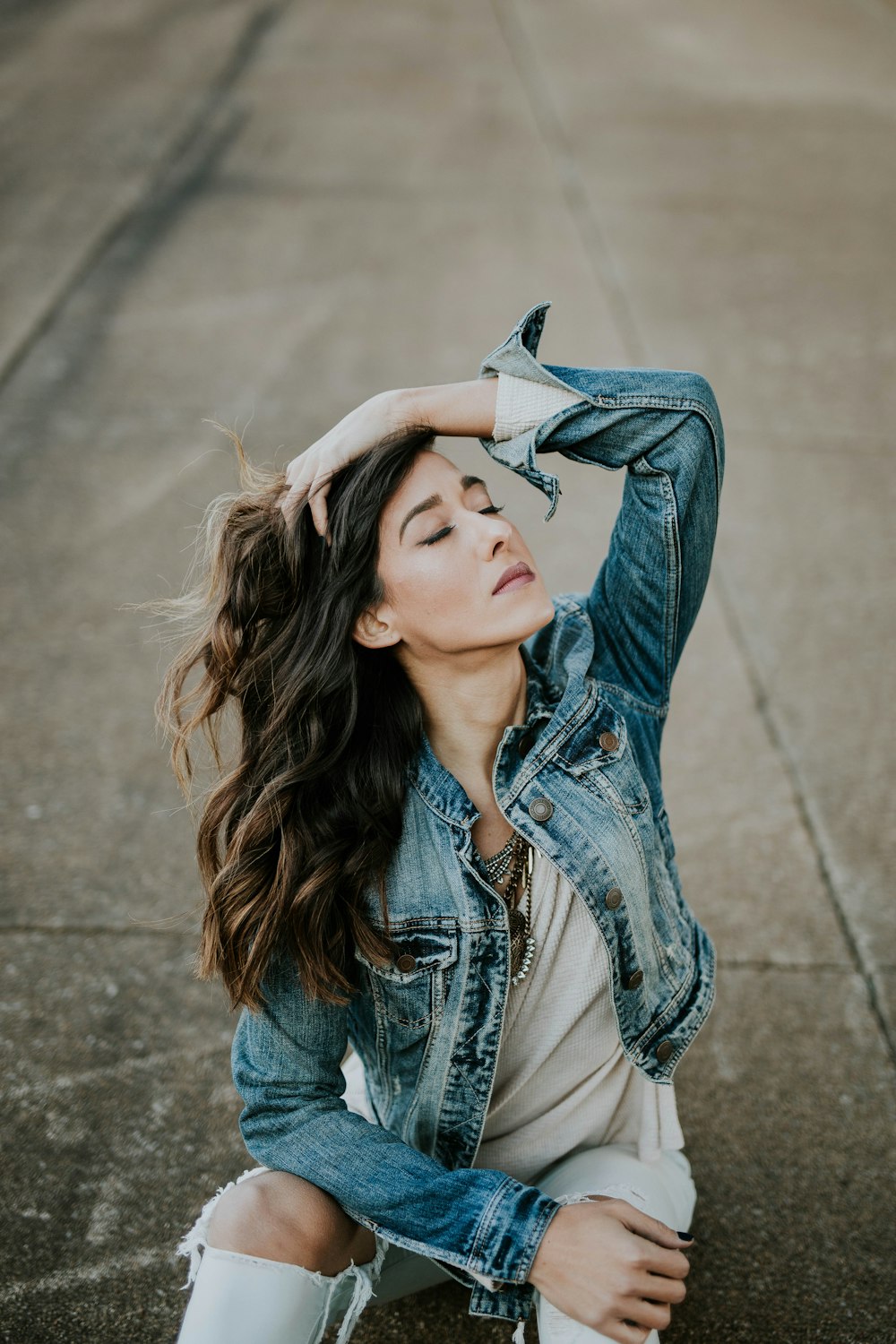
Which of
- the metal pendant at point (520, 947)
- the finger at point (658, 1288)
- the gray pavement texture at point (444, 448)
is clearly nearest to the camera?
the finger at point (658, 1288)

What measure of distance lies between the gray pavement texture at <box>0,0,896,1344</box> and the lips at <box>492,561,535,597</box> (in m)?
1.50

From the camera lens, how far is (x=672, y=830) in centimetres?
369

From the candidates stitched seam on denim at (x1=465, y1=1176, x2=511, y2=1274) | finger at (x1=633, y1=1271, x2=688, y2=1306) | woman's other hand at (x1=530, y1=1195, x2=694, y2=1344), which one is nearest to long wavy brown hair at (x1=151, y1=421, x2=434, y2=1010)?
stitched seam on denim at (x1=465, y1=1176, x2=511, y2=1274)

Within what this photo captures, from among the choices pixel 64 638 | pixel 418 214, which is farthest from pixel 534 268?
pixel 64 638

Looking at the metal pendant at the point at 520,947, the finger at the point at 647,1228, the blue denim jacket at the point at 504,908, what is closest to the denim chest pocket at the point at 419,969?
the blue denim jacket at the point at 504,908

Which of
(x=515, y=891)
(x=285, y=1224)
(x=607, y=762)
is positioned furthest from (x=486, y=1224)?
(x=607, y=762)

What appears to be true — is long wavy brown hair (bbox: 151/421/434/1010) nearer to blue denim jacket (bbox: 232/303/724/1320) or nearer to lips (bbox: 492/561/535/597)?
blue denim jacket (bbox: 232/303/724/1320)

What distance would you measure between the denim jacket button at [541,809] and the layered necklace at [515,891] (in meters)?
0.04

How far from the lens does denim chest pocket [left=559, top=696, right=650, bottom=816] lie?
84.2 inches

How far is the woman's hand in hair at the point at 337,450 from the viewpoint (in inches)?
83.7

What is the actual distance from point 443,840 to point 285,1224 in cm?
66

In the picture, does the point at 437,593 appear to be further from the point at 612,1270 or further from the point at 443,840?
the point at 612,1270

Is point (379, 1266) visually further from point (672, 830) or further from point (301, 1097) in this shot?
point (672, 830)

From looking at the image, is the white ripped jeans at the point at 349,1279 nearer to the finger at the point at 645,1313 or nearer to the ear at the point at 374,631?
the finger at the point at 645,1313
